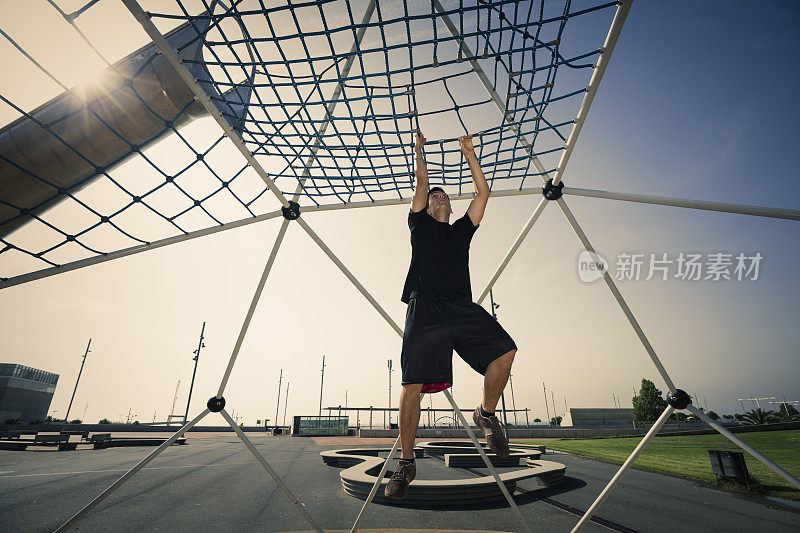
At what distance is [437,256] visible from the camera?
8.71ft

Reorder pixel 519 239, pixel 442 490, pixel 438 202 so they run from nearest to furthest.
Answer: pixel 438 202 < pixel 519 239 < pixel 442 490

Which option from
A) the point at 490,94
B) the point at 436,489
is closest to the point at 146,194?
the point at 490,94

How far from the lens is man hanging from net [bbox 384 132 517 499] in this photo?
226 centimetres

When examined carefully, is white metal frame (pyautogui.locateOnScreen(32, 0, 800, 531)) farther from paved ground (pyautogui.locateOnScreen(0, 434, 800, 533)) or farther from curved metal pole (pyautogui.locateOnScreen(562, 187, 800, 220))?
paved ground (pyautogui.locateOnScreen(0, 434, 800, 533))

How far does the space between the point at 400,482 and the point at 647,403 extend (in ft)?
161

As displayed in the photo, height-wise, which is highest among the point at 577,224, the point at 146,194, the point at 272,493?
the point at 146,194

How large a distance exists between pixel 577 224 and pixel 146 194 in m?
4.23

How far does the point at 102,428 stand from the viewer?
1294 inches

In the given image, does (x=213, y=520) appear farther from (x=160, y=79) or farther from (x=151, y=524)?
(x=160, y=79)

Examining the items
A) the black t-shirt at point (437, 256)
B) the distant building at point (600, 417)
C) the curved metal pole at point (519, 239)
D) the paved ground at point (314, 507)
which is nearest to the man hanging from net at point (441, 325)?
the black t-shirt at point (437, 256)

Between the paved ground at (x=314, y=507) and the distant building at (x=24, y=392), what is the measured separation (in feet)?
140

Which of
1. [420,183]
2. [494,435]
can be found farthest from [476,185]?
[494,435]

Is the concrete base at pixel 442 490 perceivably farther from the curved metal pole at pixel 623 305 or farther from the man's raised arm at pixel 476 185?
the man's raised arm at pixel 476 185

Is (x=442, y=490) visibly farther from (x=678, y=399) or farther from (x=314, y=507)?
(x=678, y=399)
